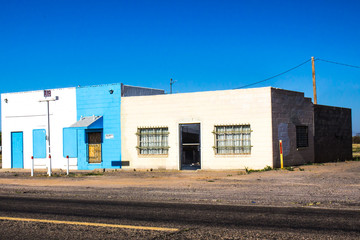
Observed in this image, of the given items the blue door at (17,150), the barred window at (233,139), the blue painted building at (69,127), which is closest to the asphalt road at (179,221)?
the barred window at (233,139)

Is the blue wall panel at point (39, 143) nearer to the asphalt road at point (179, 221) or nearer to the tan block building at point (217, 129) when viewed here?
the tan block building at point (217, 129)

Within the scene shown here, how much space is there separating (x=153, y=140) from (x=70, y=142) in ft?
18.4

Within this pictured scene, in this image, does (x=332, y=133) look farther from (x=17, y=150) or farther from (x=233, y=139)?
(x=17, y=150)

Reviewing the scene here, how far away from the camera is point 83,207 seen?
10.5 meters

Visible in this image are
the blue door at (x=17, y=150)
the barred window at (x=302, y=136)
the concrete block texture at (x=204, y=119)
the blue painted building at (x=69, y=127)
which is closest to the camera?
the concrete block texture at (x=204, y=119)

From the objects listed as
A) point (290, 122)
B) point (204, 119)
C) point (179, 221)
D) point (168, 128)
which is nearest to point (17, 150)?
point (168, 128)

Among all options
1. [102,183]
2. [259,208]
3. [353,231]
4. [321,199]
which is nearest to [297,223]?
[353,231]

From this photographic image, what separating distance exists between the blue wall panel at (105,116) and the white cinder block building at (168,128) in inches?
2.3

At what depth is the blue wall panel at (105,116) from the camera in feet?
84.4

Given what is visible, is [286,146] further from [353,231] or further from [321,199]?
[353,231]

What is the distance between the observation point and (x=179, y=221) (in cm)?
830

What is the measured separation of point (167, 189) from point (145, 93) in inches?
533

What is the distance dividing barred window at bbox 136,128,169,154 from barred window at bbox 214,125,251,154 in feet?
9.76

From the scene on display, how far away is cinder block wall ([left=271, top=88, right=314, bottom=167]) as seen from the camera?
2239 centimetres
